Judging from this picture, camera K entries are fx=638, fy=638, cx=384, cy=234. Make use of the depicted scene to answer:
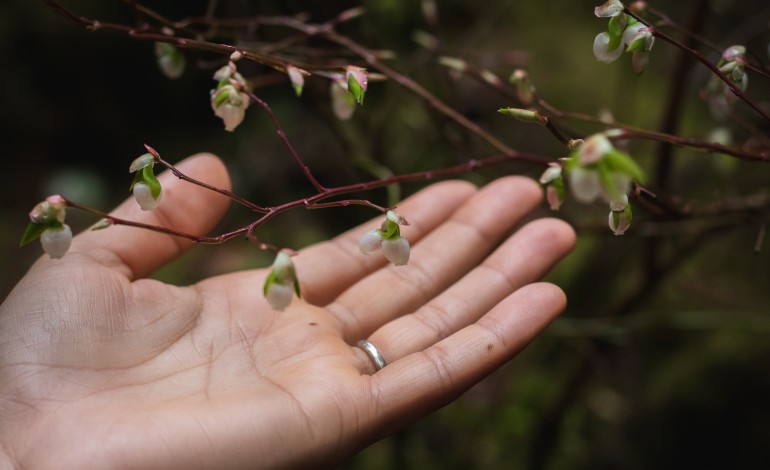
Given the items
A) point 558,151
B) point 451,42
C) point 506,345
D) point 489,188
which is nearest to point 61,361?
point 506,345

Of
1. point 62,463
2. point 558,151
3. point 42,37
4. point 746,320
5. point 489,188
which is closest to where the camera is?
point 62,463

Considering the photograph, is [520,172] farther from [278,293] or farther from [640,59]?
[278,293]

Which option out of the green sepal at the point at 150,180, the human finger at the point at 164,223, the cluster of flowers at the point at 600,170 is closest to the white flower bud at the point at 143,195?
the green sepal at the point at 150,180

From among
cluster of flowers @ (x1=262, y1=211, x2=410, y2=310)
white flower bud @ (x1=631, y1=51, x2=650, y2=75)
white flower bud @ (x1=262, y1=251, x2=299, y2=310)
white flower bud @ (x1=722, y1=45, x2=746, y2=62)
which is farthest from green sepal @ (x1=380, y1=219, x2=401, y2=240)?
white flower bud @ (x1=722, y1=45, x2=746, y2=62)

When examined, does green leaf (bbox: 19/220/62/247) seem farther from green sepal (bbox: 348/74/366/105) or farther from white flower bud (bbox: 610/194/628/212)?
white flower bud (bbox: 610/194/628/212)

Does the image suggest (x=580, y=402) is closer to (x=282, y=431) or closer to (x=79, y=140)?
(x=282, y=431)

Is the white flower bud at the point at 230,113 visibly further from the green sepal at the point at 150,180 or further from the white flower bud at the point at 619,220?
the white flower bud at the point at 619,220

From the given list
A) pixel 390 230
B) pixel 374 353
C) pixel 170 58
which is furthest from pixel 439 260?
pixel 170 58
